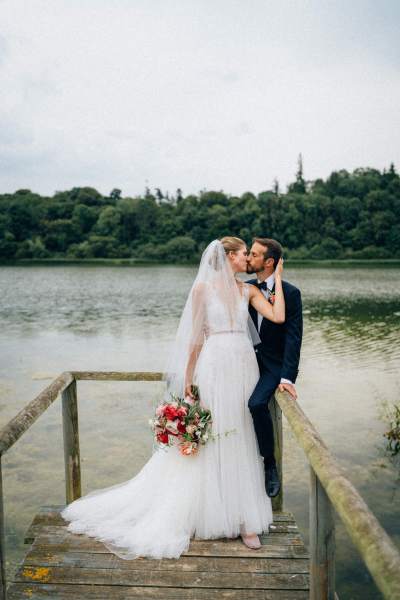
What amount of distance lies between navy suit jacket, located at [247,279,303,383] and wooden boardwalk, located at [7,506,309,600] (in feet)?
3.64

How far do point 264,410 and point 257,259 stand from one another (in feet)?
3.41

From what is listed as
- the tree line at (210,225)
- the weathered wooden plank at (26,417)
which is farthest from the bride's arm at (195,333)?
the tree line at (210,225)

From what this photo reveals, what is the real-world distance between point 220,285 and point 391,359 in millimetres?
11778

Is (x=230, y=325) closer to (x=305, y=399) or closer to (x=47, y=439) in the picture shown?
(x=47, y=439)

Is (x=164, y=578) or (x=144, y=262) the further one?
(x=144, y=262)

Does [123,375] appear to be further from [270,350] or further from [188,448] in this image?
[270,350]

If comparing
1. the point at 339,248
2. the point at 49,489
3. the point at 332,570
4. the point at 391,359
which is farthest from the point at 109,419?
the point at 339,248

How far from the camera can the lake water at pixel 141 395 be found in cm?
641

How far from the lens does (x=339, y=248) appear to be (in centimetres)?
7825

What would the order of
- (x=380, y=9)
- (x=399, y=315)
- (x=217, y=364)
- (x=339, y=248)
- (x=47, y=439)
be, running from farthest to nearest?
(x=339, y=248)
(x=399, y=315)
(x=380, y=9)
(x=47, y=439)
(x=217, y=364)

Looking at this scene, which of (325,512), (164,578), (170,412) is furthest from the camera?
(170,412)

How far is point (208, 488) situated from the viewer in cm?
332

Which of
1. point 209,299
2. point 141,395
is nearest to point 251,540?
point 209,299

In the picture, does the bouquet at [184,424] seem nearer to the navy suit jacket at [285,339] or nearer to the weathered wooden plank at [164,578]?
the navy suit jacket at [285,339]
